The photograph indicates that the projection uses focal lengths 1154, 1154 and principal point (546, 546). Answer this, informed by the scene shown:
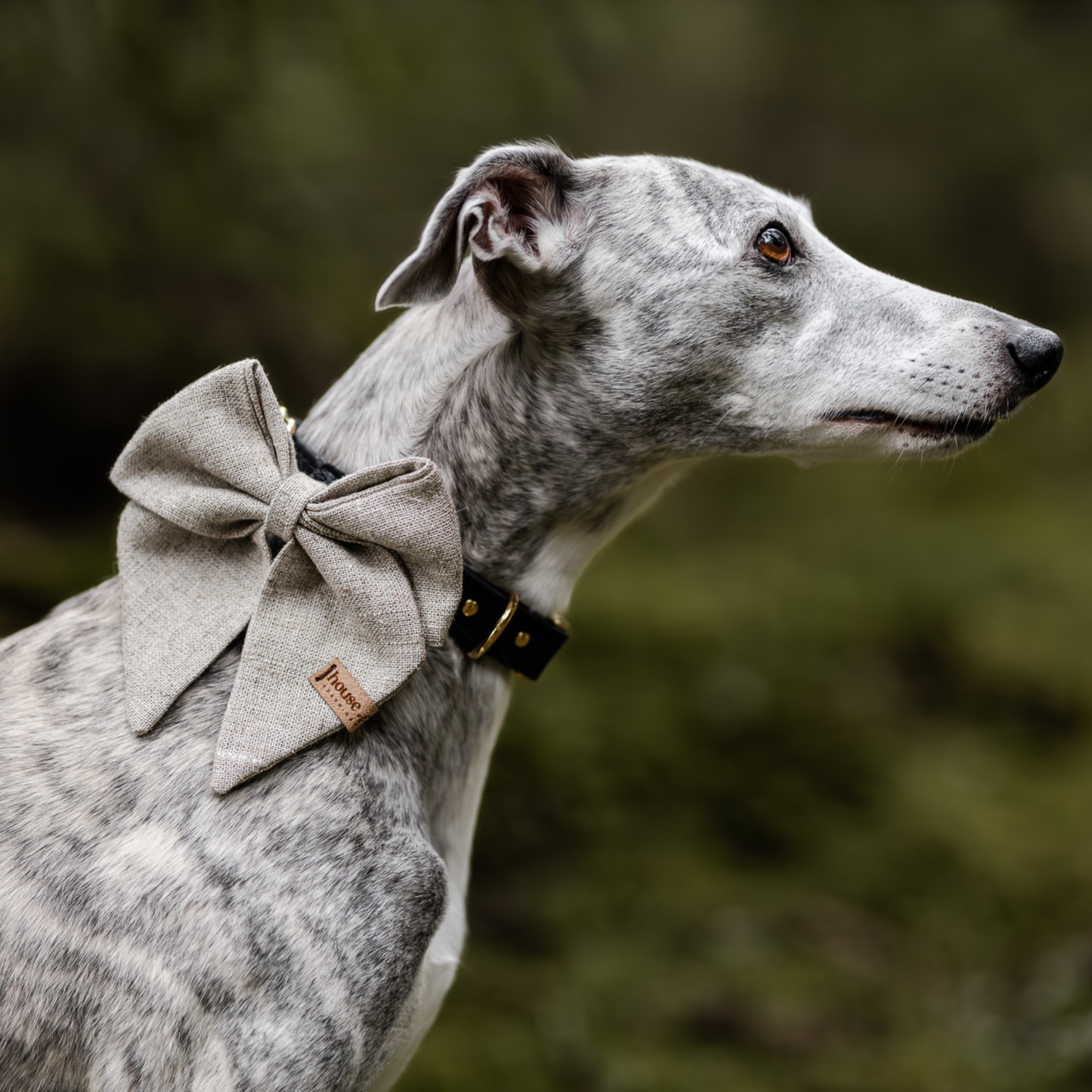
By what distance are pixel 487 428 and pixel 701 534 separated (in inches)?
166

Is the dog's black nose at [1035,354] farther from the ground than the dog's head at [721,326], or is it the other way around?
the dog's head at [721,326]

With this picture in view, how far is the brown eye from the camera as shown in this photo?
2.14 metres

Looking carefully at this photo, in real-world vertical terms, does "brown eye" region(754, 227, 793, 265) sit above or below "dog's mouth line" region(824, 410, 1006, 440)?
above

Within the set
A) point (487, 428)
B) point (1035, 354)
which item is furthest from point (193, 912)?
point (1035, 354)

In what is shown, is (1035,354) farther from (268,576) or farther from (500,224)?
(268,576)

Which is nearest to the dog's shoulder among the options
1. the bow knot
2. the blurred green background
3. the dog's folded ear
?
the bow knot

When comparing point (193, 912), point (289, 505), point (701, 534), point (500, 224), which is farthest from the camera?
point (701, 534)

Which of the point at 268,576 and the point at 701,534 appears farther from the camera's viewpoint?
the point at 701,534

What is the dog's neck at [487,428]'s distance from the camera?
79.4 inches

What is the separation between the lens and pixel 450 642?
2012mm

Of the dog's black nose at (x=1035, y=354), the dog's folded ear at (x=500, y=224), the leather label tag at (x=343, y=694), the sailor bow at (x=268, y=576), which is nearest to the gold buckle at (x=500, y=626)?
the sailor bow at (x=268, y=576)

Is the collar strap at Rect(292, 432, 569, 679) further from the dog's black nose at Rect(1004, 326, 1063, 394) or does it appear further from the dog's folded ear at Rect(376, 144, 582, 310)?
the dog's black nose at Rect(1004, 326, 1063, 394)

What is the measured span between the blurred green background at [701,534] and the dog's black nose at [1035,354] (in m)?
1.20

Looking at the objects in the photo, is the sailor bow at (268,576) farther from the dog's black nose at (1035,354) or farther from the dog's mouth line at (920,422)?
the dog's black nose at (1035,354)
